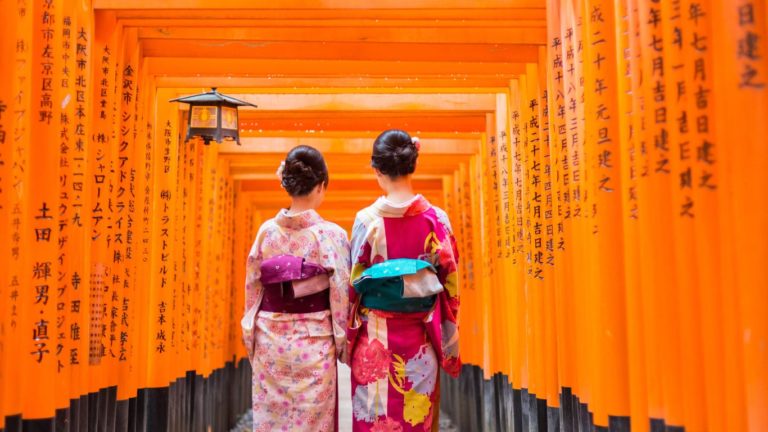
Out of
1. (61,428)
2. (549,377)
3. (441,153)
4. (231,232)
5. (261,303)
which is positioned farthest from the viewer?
(231,232)

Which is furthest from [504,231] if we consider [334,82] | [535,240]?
[334,82]

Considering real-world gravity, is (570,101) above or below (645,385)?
above

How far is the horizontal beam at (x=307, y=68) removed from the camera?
21.9ft

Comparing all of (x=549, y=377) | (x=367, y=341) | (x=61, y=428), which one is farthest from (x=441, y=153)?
(x=61, y=428)

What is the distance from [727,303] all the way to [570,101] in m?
2.09

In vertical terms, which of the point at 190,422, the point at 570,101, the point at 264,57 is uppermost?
the point at 264,57

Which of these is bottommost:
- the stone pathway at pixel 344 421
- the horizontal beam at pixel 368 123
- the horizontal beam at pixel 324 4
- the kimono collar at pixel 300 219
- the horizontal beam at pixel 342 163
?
the stone pathway at pixel 344 421

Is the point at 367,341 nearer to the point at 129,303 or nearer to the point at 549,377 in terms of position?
the point at 549,377

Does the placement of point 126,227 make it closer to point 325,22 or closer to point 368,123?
point 325,22

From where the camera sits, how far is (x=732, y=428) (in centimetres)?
275

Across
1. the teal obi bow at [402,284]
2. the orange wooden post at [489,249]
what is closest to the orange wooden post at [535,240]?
the teal obi bow at [402,284]

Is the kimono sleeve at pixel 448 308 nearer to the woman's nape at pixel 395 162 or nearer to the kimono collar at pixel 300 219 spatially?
the woman's nape at pixel 395 162

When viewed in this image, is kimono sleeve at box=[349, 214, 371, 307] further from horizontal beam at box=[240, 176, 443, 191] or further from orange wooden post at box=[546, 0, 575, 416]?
horizontal beam at box=[240, 176, 443, 191]

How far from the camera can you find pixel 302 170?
5.01 m
